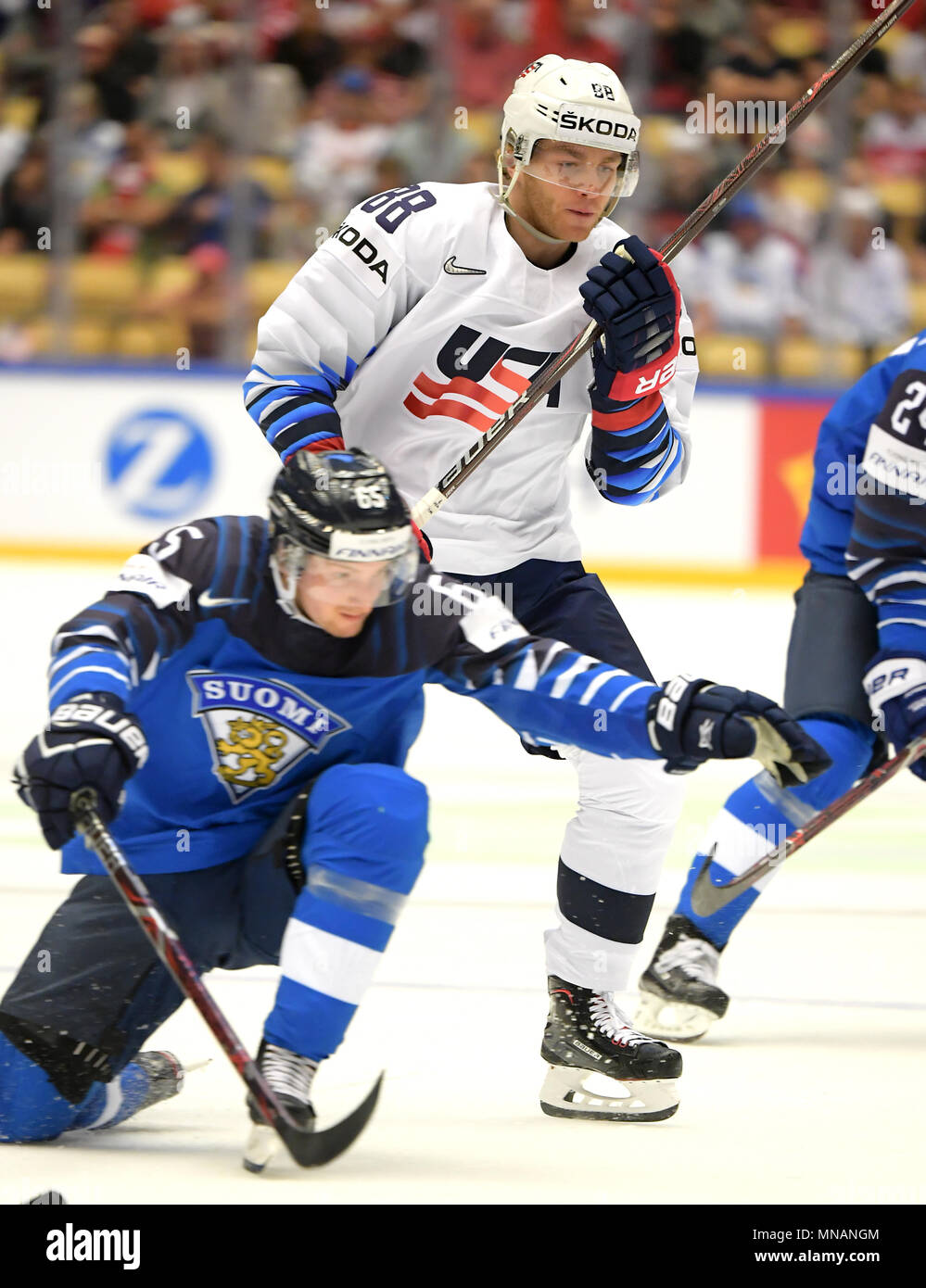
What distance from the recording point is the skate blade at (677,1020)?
10.9ft

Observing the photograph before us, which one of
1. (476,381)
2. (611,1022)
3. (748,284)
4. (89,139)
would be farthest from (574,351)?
(89,139)

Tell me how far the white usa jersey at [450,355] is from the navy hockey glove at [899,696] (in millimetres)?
484

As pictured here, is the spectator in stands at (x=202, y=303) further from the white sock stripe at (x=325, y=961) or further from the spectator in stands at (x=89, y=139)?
the white sock stripe at (x=325, y=961)

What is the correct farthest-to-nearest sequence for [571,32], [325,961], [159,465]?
[571,32] < [159,465] < [325,961]

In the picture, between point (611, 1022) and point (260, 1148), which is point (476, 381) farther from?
point (260, 1148)

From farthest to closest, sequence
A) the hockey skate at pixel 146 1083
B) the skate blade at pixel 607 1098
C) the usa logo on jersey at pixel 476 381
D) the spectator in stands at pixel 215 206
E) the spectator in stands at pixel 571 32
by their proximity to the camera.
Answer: the spectator in stands at pixel 571 32 → the spectator in stands at pixel 215 206 → the usa logo on jersey at pixel 476 381 → the skate blade at pixel 607 1098 → the hockey skate at pixel 146 1083

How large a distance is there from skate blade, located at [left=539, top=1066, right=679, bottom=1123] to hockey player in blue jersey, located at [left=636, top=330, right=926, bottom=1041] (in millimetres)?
452

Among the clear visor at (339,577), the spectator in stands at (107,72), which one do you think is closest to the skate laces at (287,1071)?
the clear visor at (339,577)

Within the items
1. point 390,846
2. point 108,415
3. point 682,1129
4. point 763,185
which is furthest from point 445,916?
point 763,185

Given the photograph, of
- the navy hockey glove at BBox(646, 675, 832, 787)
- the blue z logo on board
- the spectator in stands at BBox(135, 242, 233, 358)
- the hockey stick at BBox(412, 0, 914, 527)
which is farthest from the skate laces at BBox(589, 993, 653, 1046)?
the spectator in stands at BBox(135, 242, 233, 358)

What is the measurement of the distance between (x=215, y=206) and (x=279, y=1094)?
7.48m

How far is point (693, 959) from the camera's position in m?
3.43
